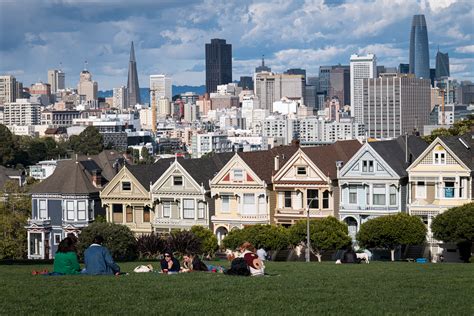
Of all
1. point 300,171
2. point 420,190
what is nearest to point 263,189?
point 300,171

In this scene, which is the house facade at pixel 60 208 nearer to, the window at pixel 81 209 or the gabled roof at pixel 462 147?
the window at pixel 81 209

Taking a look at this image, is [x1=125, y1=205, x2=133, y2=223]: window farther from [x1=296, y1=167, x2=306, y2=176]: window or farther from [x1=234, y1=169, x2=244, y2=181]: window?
[x1=296, y1=167, x2=306, y2=176]: window

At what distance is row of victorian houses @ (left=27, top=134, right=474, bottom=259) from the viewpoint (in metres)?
53.8

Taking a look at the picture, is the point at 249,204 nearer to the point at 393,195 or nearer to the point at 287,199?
the point at 287,199

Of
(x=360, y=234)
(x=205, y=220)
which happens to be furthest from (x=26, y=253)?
(x=360, y=234)

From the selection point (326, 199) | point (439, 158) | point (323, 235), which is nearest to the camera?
point (323, 235)

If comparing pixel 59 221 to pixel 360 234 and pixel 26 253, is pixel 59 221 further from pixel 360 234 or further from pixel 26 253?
pixel 360 234

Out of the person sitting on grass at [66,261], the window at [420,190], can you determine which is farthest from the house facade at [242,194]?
the person sitting on grass at [66,261]

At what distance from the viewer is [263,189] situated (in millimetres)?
57406

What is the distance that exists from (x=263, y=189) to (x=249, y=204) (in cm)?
133

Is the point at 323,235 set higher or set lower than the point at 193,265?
lower

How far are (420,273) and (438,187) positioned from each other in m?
25.5

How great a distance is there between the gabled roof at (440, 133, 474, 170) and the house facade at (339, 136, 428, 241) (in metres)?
2.37

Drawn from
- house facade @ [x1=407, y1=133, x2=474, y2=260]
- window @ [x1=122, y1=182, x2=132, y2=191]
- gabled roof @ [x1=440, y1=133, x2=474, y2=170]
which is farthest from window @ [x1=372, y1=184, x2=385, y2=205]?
window @ [x1=122, y1=182, x2=132, y2=191]
